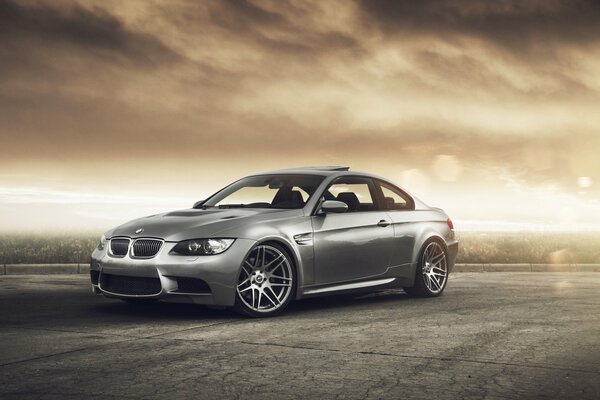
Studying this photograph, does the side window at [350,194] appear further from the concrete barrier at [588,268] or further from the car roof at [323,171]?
the concrete barrier at [588,268]

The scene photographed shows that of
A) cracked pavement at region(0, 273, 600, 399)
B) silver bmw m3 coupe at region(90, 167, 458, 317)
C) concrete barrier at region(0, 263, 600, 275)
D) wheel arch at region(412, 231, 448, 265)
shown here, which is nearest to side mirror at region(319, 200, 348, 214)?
silver bmw m3 coupe at region(90, 167, 458, 317)

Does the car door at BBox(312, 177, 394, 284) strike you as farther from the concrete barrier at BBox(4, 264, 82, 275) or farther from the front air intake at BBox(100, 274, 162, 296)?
the concrete barrier at BBox(4, 264, 82, 275)

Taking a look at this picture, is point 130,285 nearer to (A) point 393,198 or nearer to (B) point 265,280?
(B) point 265,280

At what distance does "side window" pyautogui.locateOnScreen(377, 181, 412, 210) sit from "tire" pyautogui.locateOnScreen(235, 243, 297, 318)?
210 cm

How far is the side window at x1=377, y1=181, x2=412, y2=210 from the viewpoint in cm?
1039

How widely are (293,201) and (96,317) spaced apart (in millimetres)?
2454

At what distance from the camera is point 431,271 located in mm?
10703

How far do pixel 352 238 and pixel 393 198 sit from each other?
1406mm

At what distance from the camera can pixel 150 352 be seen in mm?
6332

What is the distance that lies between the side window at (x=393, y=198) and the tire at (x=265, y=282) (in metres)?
2.10

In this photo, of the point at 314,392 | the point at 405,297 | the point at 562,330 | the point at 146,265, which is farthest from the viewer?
the point at 405,297

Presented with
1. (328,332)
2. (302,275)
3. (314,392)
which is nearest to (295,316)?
(302,275)

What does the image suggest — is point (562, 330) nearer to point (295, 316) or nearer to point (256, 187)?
point (295, 316)

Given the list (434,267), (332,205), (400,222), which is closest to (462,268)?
(434,267)
